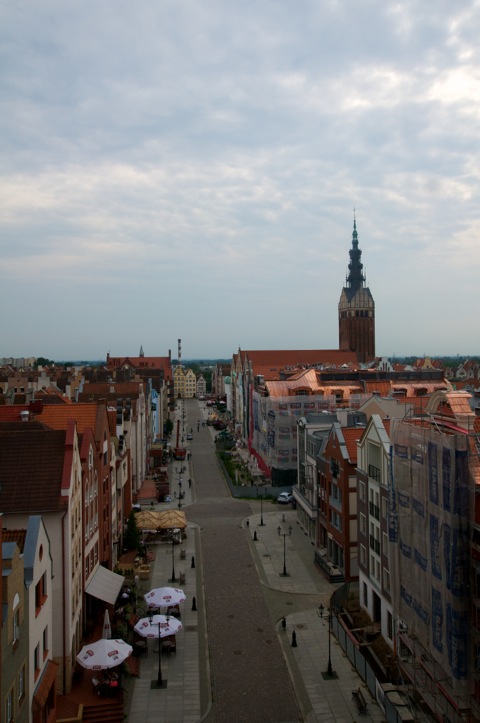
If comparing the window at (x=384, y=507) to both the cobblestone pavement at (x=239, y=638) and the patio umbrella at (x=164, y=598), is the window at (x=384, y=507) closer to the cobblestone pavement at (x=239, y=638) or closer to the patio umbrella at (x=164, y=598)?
the cobblestone pavement at (x=239, y=638)

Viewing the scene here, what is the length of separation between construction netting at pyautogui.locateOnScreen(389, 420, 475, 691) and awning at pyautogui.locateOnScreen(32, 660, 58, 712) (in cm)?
1423

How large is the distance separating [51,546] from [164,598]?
9726 mm

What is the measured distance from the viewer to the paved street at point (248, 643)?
81.3 feet

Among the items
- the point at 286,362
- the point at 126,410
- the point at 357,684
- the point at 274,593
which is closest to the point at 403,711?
the point at 357,684

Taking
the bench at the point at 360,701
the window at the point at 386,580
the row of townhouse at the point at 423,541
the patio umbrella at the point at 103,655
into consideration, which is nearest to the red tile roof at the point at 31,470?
the patio umbrella at the point at 103,655

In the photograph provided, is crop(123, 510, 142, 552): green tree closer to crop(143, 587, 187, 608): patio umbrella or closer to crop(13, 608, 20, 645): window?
crop(143, 587, 187, 608): patio umbrella

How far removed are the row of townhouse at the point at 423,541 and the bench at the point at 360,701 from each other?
219 cm

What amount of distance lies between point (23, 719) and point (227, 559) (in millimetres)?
26249

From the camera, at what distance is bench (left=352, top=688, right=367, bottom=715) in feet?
79.4

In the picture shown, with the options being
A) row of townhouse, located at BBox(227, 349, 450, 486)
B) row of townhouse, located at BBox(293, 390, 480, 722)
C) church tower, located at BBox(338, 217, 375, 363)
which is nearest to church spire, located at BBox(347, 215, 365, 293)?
church tower, located at BBox(338, 217, 375, 363)

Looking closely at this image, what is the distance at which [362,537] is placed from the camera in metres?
33.8

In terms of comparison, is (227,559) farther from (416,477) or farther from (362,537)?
(416,477)

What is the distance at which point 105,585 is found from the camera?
32531mm

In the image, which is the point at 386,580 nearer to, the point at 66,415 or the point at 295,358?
the point at 66,415
